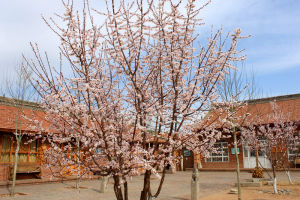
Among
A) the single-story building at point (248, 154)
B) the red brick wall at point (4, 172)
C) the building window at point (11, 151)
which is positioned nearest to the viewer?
the red brick wall at point (4, 172)

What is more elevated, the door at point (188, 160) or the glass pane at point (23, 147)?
the glass pane at point (23, 147)

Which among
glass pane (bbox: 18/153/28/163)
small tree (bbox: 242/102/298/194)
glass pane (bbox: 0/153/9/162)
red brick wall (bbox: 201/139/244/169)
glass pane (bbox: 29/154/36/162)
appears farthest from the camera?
red brick wall (bbox: 201/139/244/169)

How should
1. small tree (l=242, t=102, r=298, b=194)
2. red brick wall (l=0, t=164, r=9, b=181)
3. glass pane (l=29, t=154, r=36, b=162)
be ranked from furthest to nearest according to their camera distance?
Answer: glass pane (l=29, t=154, r=36, b=162), red brick wall (l=0, t=164, r=9, b=181), small tree (l=242, t=102, r=298, b=194)

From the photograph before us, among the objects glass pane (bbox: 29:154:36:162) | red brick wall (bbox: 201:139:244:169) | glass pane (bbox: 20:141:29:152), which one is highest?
glass pane (bbox: 20:141:29:152)

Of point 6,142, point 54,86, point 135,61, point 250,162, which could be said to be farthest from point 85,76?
point 250,162

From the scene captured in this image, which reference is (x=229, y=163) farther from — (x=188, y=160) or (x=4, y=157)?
(x=4, y=157)

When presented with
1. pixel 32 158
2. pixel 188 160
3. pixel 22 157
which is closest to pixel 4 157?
pixel 22 157

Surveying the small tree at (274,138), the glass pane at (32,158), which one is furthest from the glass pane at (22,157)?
the small tree at (274,138)

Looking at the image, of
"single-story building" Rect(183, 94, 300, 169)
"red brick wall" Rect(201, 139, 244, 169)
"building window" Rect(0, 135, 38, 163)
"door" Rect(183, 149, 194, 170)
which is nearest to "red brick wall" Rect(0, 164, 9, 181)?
"building window" Rect(0, 135, 38, 163)

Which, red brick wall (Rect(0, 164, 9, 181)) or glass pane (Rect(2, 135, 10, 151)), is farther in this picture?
glass pane (Rect(2, 135, 10, 151))

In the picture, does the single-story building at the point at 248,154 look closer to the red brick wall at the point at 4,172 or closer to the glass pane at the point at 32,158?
the glass pane at the point at 32,158

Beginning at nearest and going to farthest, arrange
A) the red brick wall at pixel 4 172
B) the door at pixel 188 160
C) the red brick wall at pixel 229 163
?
the red brick wall at pixel 4 172 < the red brick wall at pixel 229 163 < the door at pixel 188 160

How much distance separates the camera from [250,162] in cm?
2459

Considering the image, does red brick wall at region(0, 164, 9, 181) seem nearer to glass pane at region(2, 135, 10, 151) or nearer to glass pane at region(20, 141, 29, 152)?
glass pane at region(2, 135, 10, 151)
